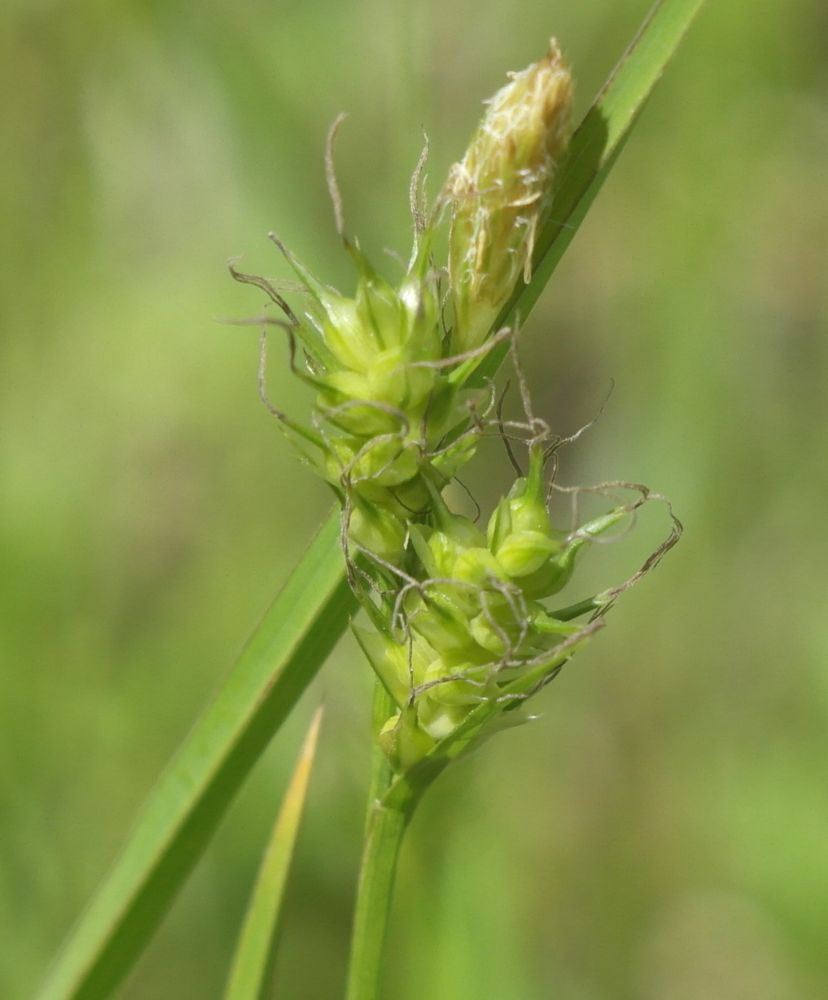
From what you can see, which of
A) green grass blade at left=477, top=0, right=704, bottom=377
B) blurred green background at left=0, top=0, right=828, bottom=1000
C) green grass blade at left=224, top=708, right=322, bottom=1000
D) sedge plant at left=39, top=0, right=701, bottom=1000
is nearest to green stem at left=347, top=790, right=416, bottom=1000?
sedge plant at left=39, top=0, right=701, bottom=1000

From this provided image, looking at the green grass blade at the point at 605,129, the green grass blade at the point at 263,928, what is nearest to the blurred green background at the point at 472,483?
the green grass blade at the point at 263,928

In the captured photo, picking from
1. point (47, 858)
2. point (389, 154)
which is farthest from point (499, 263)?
point (389, 154)

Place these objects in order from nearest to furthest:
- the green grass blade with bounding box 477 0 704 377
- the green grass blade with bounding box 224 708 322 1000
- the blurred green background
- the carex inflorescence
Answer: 1. the carex inflorescence
2. the green grass blade with bounding box 477 0 704 377
3. the green grass blade with bounding box 224 708 322 1000
4. the blurred green background

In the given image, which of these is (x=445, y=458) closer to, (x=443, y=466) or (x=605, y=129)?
(x=443, y=466)

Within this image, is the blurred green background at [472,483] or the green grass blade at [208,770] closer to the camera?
the green grass blade at [208,770]

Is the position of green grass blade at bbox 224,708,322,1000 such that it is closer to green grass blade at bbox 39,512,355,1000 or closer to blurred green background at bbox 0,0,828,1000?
green grass blade at bbox 39,512,355,1000

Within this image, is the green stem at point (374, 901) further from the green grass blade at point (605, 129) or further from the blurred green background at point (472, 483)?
the blurred green background at point (472, 483)

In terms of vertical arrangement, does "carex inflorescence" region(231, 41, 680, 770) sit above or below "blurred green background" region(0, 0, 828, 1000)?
above
